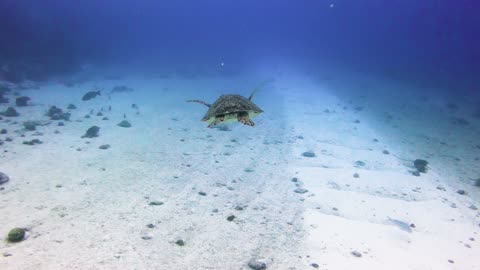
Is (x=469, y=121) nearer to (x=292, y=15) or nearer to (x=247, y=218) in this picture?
(x=247, y=218)

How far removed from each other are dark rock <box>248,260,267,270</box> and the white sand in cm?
14

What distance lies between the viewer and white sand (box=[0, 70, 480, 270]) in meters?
5.79

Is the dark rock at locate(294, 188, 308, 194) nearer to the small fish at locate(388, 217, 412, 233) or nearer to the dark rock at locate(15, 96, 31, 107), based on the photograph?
the small fish at locate(388, 217, 412, 233)

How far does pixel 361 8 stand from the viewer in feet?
392

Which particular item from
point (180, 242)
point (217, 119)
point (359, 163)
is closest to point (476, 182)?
point (359, 163)

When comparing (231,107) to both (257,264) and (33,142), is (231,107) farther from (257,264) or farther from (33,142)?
(33,142)

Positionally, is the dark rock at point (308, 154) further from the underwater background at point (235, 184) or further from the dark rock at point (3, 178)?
the dark rock at point (3, 178)

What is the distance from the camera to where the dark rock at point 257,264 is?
5.42 metres

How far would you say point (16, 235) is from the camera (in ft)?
18.5

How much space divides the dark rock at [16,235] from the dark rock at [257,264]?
443 centimetres

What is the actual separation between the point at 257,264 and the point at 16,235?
463 cm

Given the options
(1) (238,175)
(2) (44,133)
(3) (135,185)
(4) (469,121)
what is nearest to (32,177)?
(3) (135,185)

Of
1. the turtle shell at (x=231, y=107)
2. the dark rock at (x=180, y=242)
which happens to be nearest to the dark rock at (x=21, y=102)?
the dark rock at (x=180, y=242)

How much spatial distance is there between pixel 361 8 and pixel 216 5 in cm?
6168
